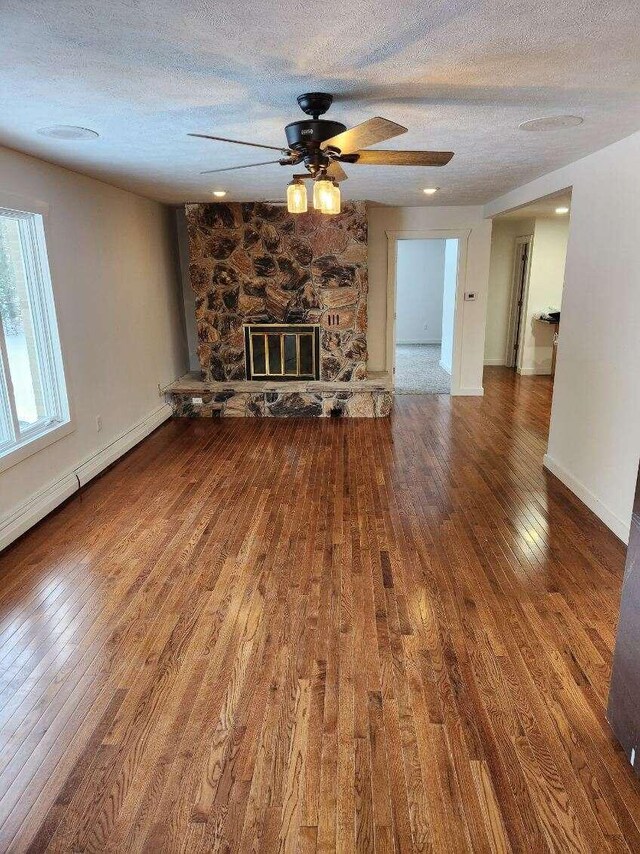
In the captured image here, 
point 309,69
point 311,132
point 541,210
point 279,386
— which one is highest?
point 541,210

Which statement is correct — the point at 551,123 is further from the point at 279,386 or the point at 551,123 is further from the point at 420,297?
the point at 420,297

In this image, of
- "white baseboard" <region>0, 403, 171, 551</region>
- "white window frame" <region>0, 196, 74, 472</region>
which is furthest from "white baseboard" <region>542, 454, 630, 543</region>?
"white window frame" <region>0, 196, 74, 472</region>

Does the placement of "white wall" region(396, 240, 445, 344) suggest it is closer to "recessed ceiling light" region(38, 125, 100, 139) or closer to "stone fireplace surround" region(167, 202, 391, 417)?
"stone fireplace surround" region(167, 202, 391, 417)

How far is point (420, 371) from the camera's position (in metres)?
8.45

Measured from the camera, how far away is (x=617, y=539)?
3.20m

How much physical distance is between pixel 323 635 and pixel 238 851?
97cm

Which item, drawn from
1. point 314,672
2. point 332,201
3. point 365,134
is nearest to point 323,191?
point 332,201

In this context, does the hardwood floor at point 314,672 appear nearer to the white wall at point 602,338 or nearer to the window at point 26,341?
the white wall at point 602,338

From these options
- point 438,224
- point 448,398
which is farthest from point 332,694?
point 438,224

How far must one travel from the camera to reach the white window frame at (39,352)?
333 centimetres

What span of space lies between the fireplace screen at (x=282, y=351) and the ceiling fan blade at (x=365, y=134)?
3.79 metres

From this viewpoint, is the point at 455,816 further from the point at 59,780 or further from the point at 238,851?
the point at 59,780

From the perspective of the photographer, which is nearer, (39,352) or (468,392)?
(39,352)

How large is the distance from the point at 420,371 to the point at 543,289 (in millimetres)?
2233
